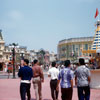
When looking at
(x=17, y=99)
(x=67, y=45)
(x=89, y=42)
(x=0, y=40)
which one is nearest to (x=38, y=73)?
(x=17, y=99)

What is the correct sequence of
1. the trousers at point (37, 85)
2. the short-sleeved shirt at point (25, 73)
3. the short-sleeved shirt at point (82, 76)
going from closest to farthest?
the short-sleeved shirt at point (82, 76) → the short-sleeved shirt at point (25, 73) → the trousers at point (37, 85)

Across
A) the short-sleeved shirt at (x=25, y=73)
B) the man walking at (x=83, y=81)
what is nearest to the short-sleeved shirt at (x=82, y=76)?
the man walking at (x=83, y=81)

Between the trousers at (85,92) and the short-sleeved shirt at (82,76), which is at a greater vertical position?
the short-sleeved shirt at (82,76)

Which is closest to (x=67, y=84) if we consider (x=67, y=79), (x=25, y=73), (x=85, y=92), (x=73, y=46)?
(x=67, y=79)

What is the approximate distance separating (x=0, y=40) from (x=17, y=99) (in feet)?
263

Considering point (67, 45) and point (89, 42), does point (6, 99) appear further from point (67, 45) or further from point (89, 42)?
point (67, 45)

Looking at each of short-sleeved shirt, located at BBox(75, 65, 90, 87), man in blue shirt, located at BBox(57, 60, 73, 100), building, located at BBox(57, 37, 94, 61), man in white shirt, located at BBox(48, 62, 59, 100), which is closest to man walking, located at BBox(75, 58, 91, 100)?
short-sleeved shirt, located at BBox(75, 65, 90, 87)

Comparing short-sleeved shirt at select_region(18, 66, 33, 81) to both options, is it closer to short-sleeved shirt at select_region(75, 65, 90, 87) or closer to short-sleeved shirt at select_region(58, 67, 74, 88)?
short-sleeved shirt at select_region(58, 67, 74, 88)

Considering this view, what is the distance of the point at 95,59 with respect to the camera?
18922 millimetres

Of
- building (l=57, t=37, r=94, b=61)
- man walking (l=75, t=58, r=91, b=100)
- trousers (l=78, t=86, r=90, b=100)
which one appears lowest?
trousers (l=78, t=86, r=90, b=100)

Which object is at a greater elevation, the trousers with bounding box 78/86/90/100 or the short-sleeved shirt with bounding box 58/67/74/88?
the short-sleeved shirt with bounding box 58/67/74/88

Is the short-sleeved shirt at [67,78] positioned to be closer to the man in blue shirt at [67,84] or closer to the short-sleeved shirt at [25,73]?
the man in blue shirt at [67,84]

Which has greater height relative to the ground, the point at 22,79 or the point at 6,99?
the point at 22,79

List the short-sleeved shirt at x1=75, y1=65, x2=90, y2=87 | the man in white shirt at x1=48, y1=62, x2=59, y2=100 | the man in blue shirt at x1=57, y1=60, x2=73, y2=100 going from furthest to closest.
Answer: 1. the man in white shirt at x1=48, y1=62, x2=59, y2=100
2. the short-sleeved shirt at x1=75, y1=65, x2=90, y2=87
3. the man in blue shirt at x1=57, y1=60, x2=73, y2=100
